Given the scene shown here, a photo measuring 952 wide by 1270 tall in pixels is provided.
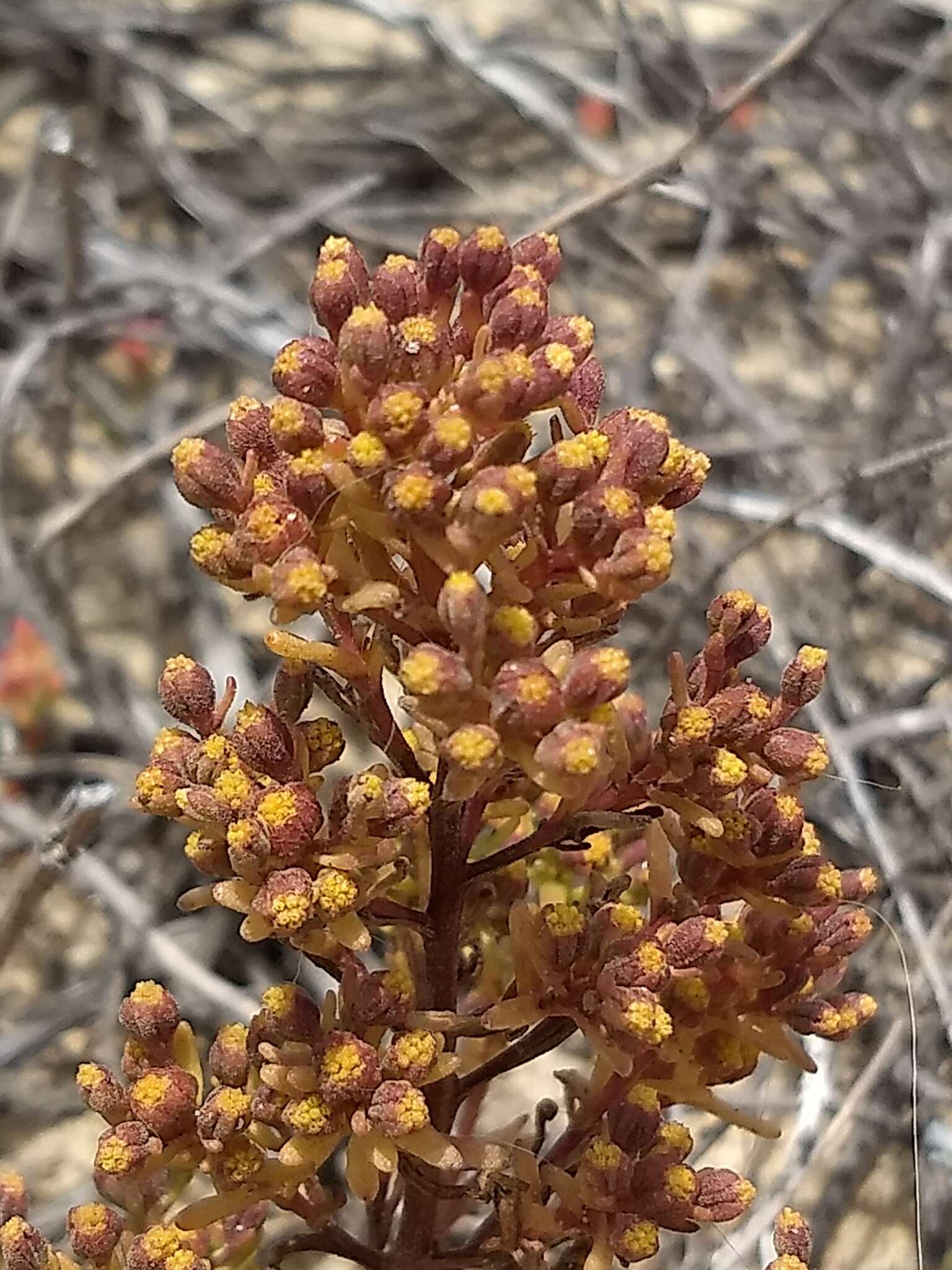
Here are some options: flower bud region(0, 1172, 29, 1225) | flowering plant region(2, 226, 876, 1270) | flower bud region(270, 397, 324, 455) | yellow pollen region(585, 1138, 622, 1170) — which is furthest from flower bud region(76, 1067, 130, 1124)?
flower bud region(270, 397, 324, 455)

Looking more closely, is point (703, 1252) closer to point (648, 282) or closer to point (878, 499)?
point (878, 499)

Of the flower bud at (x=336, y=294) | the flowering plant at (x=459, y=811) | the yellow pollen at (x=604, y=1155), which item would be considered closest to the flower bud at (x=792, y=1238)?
the flowering plant at (x=459, y=811)

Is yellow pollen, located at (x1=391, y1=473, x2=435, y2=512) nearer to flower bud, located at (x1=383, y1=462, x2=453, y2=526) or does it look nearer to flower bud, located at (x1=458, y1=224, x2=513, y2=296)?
flower bud, located at (x1=383, y1=462, x2=453, y2=526)

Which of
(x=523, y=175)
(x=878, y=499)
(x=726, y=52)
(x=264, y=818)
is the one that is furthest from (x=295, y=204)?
(x=264, y=818)

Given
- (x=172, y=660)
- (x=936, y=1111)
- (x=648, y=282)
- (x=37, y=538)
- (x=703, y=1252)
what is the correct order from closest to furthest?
(x=172, y=660), (x=703, y=1252), (x=936, y=1111), (x=37, y=538), (x=648, y=282)

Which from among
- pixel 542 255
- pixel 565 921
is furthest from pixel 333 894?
pixel 542 255

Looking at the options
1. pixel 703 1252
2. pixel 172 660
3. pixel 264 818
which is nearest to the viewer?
pixel 264 818

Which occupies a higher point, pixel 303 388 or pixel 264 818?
pixel 303 388

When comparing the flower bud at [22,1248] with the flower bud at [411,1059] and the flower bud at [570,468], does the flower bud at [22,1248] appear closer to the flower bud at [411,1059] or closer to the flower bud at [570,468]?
the flower bud at [411,1059]
